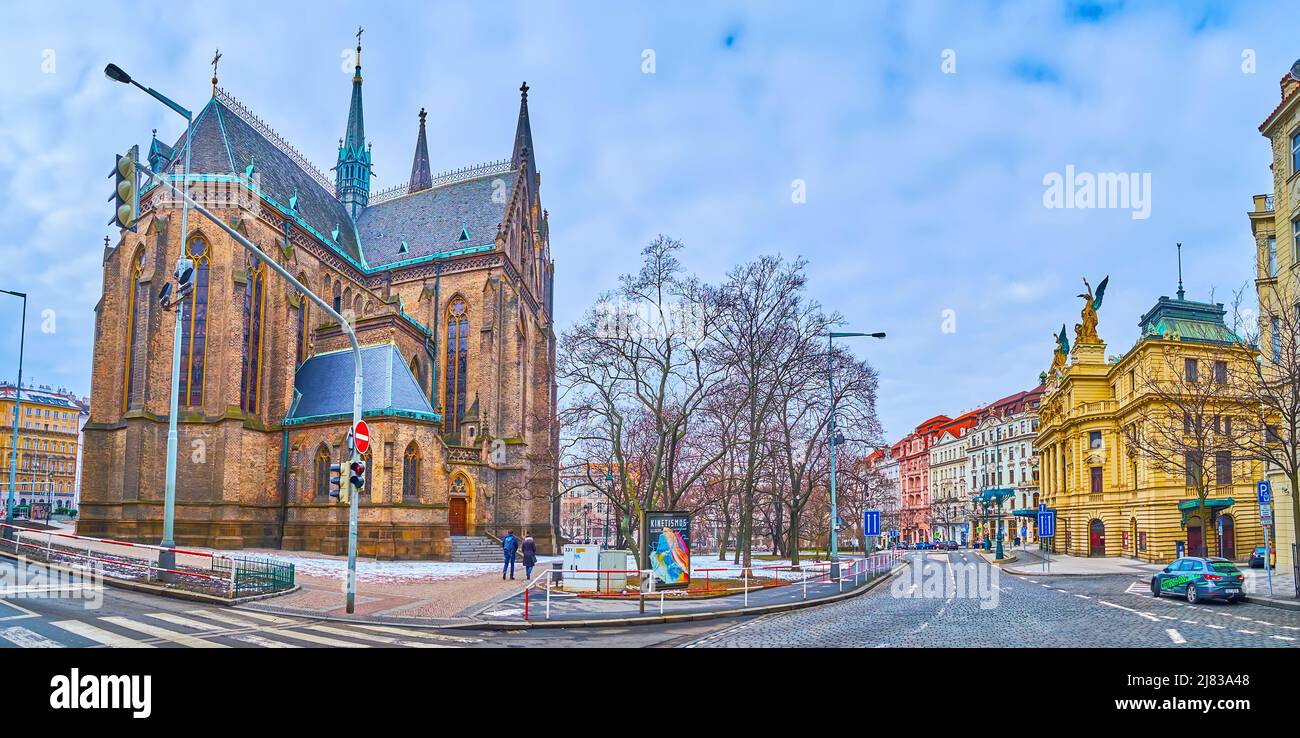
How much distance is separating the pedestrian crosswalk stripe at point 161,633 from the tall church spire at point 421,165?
56.5 m

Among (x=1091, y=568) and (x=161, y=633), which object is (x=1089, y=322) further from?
(x=161, y=633)

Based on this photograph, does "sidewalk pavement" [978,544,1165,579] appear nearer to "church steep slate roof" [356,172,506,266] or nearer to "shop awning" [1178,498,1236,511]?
"shop awning" [1178,498,1236,511]

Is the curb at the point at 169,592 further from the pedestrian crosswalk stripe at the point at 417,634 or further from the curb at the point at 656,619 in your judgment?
the curb at the point at 656,619

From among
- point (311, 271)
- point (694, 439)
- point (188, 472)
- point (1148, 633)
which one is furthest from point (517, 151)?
point (1148, 633)

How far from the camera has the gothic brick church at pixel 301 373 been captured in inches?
1537

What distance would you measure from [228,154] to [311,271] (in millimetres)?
7367

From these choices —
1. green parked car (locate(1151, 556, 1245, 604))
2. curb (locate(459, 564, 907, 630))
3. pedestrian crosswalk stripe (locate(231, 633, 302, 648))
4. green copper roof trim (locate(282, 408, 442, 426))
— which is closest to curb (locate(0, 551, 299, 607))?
pedestrian crosswalk stripe (locate(231, 633, 302, 648))

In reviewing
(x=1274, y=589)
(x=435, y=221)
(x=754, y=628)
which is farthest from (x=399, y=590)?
(x=435, y=221)

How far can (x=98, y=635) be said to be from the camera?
42.8ft

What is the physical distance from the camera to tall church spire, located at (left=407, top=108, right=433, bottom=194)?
225ft

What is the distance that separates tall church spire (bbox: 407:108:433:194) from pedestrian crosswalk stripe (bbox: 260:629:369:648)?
57.7 metres

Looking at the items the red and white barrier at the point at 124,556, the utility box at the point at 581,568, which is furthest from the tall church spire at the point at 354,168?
the utility box at the point at 581,568

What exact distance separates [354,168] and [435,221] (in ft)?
38.3
